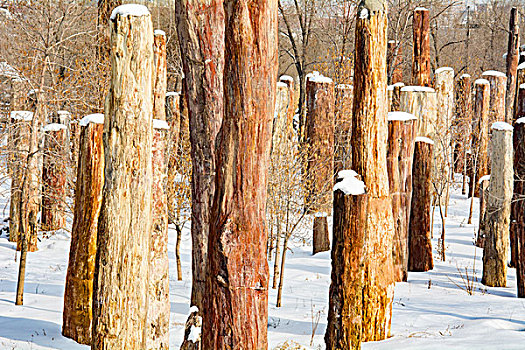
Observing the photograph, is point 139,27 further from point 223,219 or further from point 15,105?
point 15,105

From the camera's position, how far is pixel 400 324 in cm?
750

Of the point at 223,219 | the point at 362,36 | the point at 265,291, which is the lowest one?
the point at 265,291

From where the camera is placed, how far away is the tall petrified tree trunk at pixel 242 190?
4.71m

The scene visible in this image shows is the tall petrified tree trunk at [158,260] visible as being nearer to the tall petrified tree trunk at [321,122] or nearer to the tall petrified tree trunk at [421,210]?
the tall petrified tree trunk at [421,210]

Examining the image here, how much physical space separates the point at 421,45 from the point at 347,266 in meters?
7.52

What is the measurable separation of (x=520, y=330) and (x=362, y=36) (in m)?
3.96

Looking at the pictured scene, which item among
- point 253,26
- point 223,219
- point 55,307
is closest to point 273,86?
point 253,26

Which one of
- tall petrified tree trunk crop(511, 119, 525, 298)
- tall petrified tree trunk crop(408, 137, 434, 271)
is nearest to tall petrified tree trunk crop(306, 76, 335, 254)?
tall petrified tree trunk crop(408, 137, 434, 271)

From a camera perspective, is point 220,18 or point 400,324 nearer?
point 220,18

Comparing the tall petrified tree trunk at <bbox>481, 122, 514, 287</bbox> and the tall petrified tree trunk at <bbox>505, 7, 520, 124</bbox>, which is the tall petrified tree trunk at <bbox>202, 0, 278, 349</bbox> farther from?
the tall petrified tree trunk at <bbox>505, 7, 520, 124</bbox>

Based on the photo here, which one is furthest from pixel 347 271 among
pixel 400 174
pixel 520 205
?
pixel 520 205

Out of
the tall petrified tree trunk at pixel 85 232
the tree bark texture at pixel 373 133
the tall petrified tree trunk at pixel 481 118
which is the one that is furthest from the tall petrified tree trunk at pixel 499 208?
the tall petrified tree trunk at pixel 481 118

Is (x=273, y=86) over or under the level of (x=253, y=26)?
under

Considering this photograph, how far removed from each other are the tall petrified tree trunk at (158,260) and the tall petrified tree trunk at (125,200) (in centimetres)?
182
